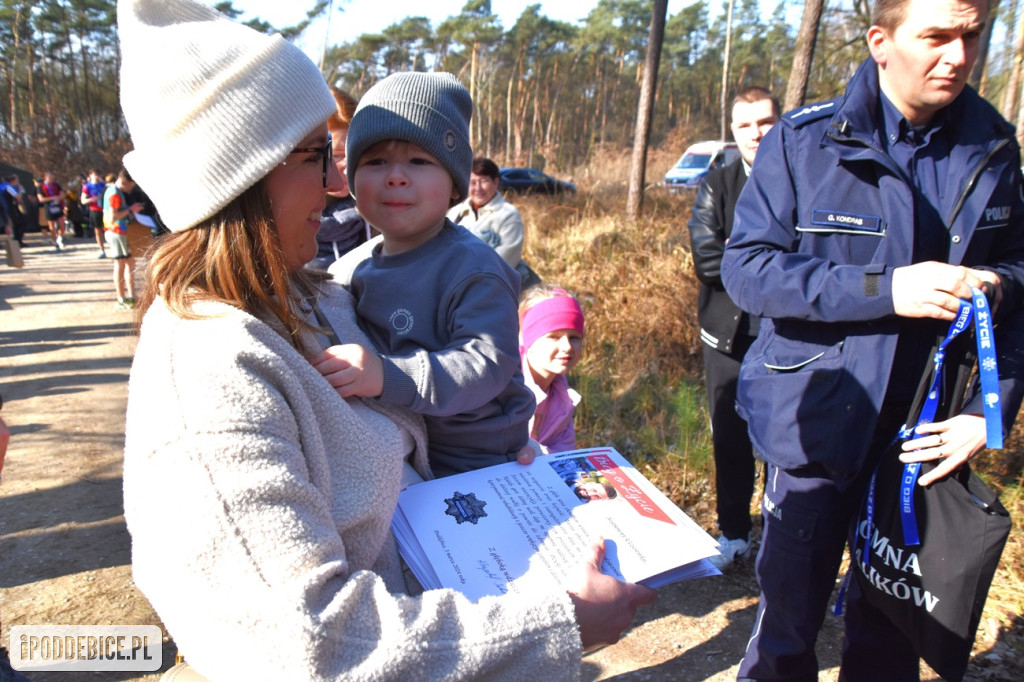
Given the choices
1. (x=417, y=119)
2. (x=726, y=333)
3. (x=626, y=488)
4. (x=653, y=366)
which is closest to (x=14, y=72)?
(x=653, y=366)

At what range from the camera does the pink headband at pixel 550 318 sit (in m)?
2.99

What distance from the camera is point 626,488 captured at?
152 centimetres

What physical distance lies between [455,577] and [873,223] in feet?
4.88

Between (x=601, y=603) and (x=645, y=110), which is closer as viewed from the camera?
(x=601, y=603)

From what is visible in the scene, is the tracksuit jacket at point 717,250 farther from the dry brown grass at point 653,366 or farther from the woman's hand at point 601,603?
the woman's hand at point 601,603

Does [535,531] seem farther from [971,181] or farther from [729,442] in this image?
[729,442]

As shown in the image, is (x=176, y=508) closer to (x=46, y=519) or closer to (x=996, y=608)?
(x=996, y=608)

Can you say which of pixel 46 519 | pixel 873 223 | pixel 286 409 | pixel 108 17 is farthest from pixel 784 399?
pixel 108 17

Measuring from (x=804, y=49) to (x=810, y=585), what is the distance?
648 centimetres

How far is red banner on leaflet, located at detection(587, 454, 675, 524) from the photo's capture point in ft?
4.75

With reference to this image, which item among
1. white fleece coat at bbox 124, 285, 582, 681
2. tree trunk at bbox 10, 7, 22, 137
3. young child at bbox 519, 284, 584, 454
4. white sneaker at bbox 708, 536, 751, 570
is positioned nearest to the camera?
white fleece coat at bbox 124, 285, 582, 681

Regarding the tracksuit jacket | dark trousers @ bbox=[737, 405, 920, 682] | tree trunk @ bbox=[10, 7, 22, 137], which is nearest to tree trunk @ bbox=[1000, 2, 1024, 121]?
the tracksuit jacket

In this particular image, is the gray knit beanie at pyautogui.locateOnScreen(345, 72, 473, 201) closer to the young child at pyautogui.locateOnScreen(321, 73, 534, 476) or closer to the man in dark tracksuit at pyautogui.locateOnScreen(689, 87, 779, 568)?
the young child at pyautogui.locateOnScreen(321, 73, 534, 476)

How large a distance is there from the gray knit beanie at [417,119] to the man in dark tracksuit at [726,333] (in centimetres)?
199
